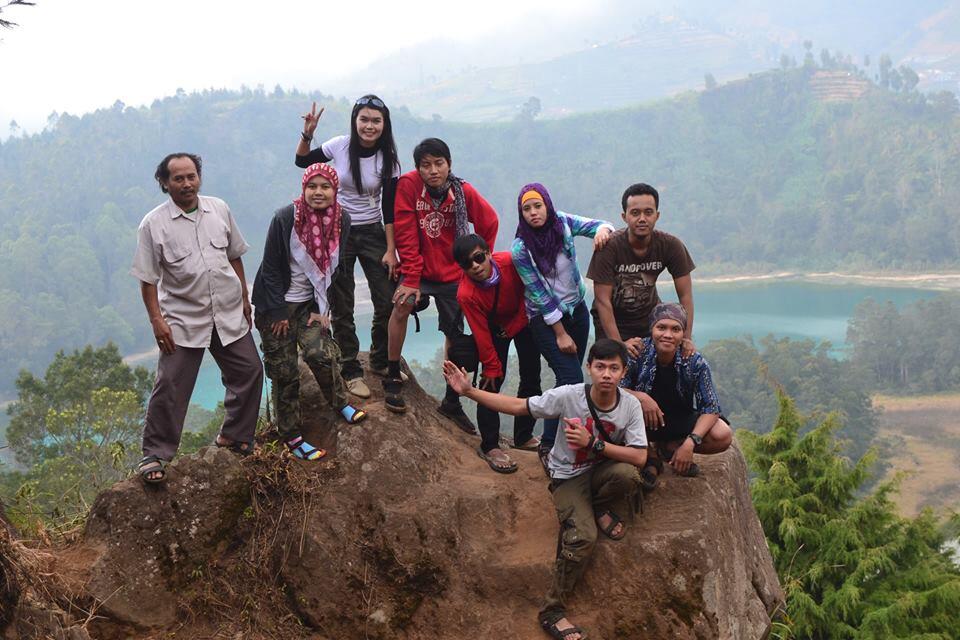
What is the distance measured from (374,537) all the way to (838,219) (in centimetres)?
10929

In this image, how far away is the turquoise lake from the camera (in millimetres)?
73750

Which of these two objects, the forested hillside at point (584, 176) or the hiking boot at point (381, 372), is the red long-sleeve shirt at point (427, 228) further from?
the forested hillside at point (584, 176)

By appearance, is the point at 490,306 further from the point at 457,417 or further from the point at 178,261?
the point at 178,261

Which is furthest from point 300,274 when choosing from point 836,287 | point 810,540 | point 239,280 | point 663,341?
point 836,287

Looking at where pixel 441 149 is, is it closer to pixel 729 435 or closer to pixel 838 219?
pixel 729 435

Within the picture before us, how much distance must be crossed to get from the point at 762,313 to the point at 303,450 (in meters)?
85.3

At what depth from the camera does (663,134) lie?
13338 centimetres

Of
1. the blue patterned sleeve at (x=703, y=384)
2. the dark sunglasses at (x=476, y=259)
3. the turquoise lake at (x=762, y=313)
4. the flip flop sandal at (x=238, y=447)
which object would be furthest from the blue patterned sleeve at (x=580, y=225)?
the turquoise lake at (x=762, y=313)

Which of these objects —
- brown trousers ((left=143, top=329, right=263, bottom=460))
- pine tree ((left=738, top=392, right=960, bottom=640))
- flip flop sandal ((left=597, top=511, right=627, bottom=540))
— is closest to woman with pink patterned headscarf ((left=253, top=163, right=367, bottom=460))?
brown trousers ((left=143, top=329, right=263, bottom=460))

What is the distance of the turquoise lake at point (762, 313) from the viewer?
73750 millimetres

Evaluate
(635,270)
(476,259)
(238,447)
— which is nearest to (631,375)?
(635,270)

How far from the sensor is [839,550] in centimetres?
1064

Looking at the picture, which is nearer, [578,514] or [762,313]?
[578,514]

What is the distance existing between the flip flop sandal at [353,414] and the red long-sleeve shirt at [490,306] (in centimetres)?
76
